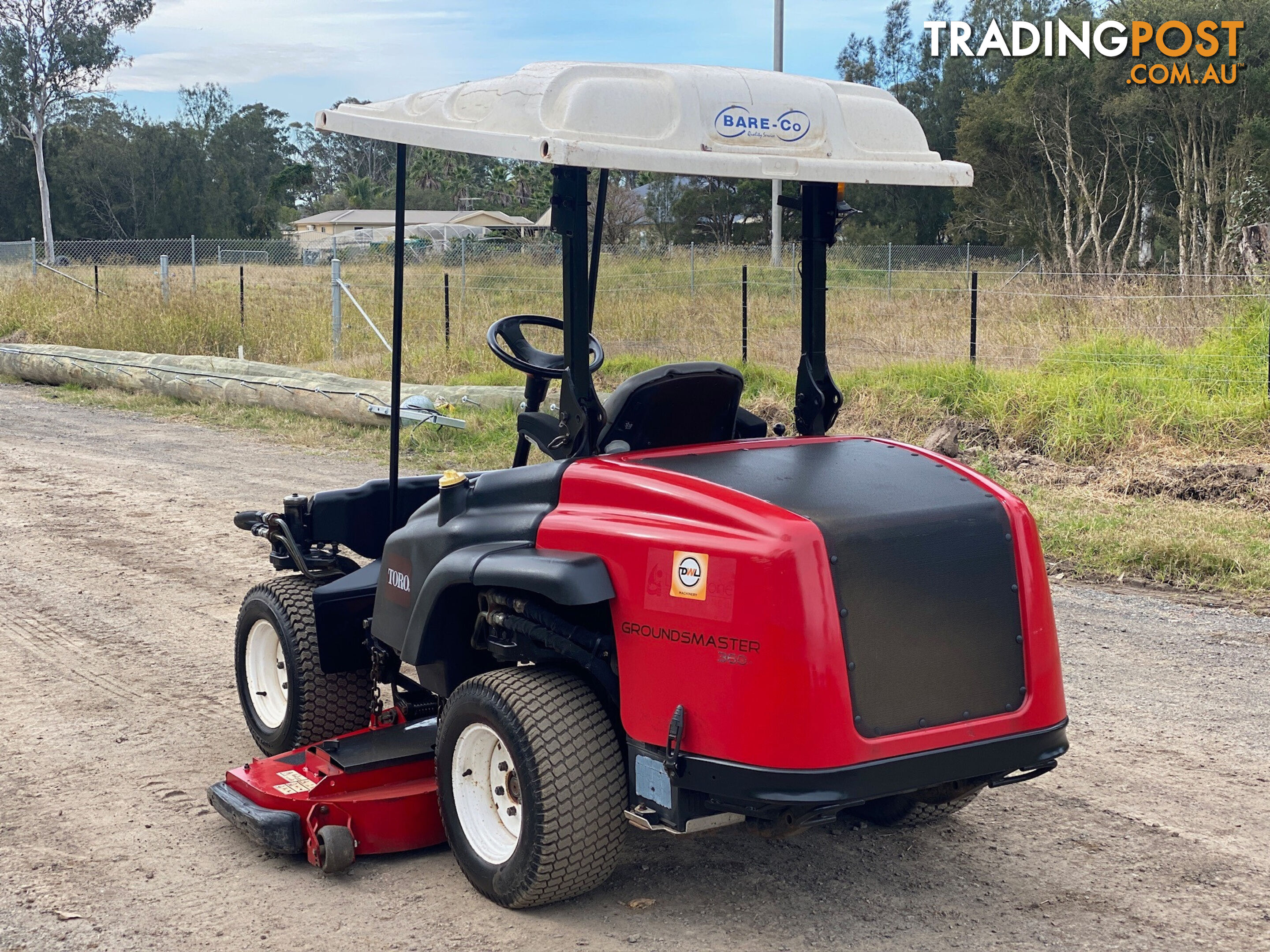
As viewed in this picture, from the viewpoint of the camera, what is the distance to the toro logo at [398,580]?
159 inches

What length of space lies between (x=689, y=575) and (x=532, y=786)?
71 cm

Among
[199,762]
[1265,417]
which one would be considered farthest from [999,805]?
[1265,417]

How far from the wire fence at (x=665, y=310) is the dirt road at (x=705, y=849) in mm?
6813

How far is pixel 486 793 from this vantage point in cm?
371

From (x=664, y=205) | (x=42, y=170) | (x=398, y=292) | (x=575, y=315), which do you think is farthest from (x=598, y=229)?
(x=42, y=170)

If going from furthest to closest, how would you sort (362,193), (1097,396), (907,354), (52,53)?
1. (362,193)
2. (52,53)
3. (907,354)
4. (1097,396)

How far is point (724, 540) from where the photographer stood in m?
3.17

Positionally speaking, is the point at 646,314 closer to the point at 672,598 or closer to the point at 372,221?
the point at 672,598

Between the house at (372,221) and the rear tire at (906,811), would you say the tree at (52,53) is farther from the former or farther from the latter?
the rear tire at (906,811)

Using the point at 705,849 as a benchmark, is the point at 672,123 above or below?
above

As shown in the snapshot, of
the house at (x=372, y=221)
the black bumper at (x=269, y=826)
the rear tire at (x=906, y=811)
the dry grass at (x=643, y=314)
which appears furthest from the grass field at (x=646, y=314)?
the house at (x=372, y=221)

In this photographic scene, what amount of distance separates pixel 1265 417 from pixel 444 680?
853cm

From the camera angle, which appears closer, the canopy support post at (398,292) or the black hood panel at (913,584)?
the black hood panel at (913,584)

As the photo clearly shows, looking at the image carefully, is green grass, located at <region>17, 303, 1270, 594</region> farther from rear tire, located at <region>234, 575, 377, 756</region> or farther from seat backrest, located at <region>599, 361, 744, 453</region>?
rear tire, located at <region>234, 575, 377, 756</region>
